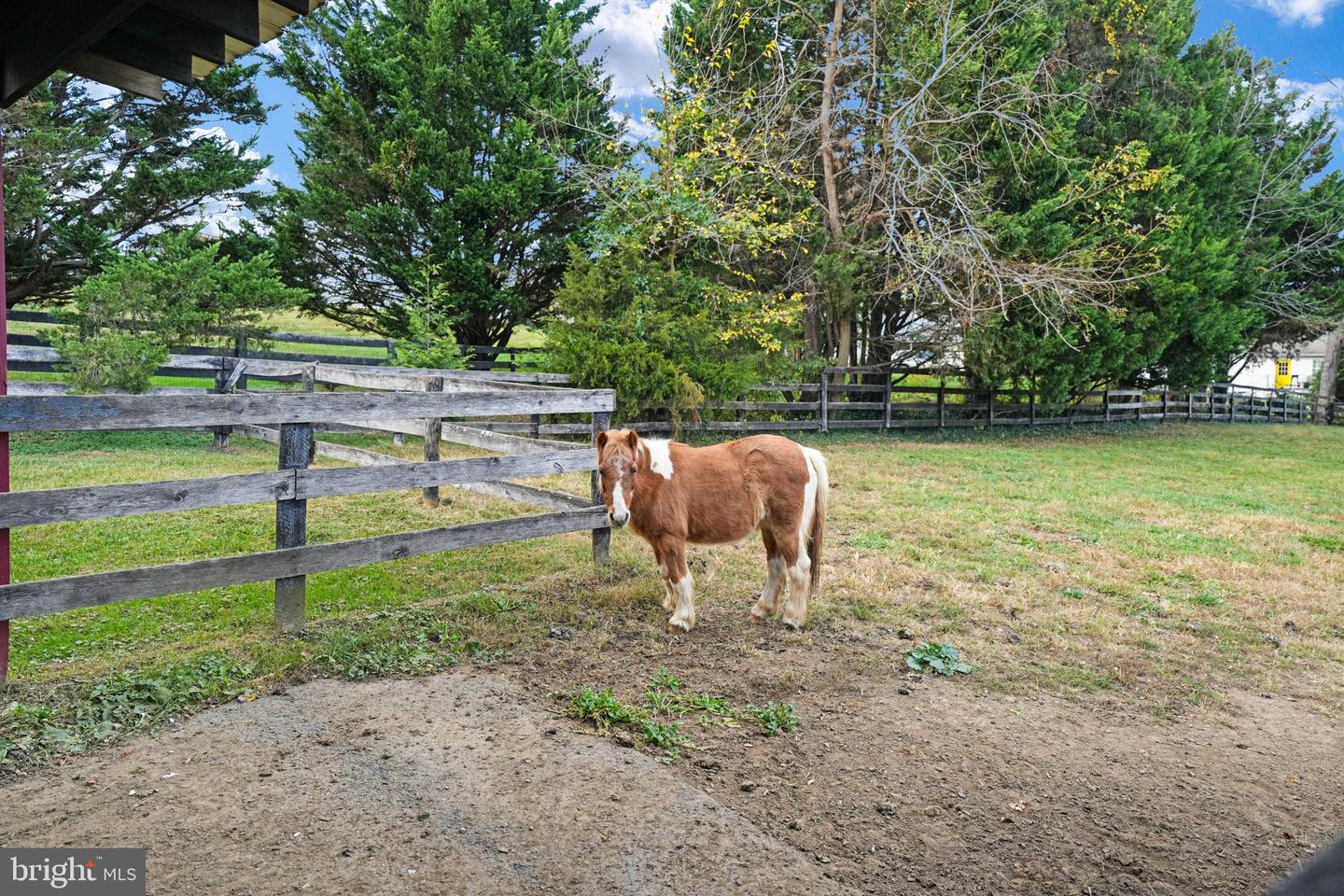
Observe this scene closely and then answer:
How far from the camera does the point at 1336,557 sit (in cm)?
777

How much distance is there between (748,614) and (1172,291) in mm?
17104

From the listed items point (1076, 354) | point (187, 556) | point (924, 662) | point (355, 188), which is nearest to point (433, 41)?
point (355, 188)

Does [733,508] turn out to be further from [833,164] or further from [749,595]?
[833,164]

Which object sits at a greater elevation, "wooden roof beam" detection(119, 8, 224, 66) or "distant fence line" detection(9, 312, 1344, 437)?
"wooden roof beam" detection(119, 8, 224, 66)

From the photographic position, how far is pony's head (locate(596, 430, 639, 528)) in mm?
4844

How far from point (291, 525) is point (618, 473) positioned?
6.24ft

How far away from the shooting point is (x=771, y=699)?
165 inches

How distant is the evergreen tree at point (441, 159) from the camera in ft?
55.0

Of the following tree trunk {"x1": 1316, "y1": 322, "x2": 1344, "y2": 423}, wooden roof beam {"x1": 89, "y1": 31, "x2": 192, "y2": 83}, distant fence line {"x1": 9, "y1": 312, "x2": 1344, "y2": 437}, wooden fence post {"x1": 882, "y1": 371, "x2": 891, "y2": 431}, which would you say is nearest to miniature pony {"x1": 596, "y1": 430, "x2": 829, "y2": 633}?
wooden roof beam {"x1": 89, "y1": 31, "x2": 192, "y2": 83}

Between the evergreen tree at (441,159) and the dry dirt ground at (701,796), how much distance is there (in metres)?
13.3

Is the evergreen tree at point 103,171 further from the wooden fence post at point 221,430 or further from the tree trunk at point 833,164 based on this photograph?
the tree trunk at point 833,164

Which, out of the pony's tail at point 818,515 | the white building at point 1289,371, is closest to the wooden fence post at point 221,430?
the pony's tail at point 818,515

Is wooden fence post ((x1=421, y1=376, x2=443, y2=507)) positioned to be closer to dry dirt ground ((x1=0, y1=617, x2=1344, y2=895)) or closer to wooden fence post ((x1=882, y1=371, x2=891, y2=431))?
dry dirt ground ((x1=0, y1=617, x2=1344, y2=895))

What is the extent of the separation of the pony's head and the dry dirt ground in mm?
988
